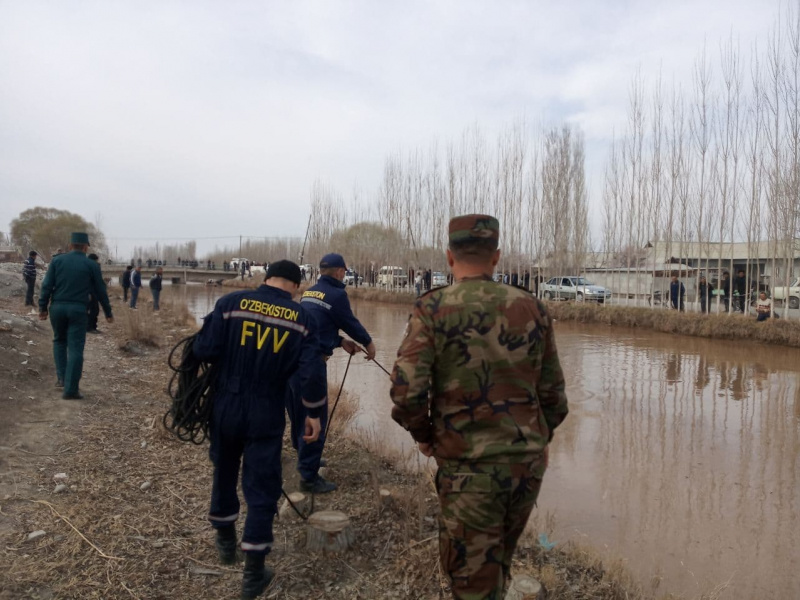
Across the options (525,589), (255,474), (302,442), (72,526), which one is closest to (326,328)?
(302,442)

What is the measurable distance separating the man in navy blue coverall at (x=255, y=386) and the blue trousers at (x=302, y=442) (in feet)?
3.08

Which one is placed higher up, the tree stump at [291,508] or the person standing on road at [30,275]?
the person standing on road at [30,275]

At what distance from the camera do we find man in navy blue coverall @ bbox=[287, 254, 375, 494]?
→ 3.97m

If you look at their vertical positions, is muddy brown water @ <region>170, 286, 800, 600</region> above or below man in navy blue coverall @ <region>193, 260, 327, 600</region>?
below

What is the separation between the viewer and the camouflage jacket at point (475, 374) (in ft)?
6.34

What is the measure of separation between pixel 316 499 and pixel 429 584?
4.19 feet

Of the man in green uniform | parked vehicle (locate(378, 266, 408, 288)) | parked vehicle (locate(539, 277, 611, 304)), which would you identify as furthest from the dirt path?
parked vehicle (locate(378, 266, 408, 288))

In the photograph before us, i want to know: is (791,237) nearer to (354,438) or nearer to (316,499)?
(354,438)

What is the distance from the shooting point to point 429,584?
2.96m

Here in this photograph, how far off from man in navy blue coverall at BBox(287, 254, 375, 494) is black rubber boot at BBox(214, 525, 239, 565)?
0.92m

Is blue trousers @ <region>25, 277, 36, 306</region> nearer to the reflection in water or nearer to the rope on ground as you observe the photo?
the rope on ground

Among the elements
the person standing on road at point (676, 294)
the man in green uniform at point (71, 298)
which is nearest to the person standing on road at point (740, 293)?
the person standing on road at point (676, 294)

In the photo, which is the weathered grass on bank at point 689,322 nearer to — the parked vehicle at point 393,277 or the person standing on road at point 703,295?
the person standing on road at point 703,295

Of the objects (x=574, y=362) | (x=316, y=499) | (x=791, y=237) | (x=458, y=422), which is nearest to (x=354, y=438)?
(x=316, y=499)
